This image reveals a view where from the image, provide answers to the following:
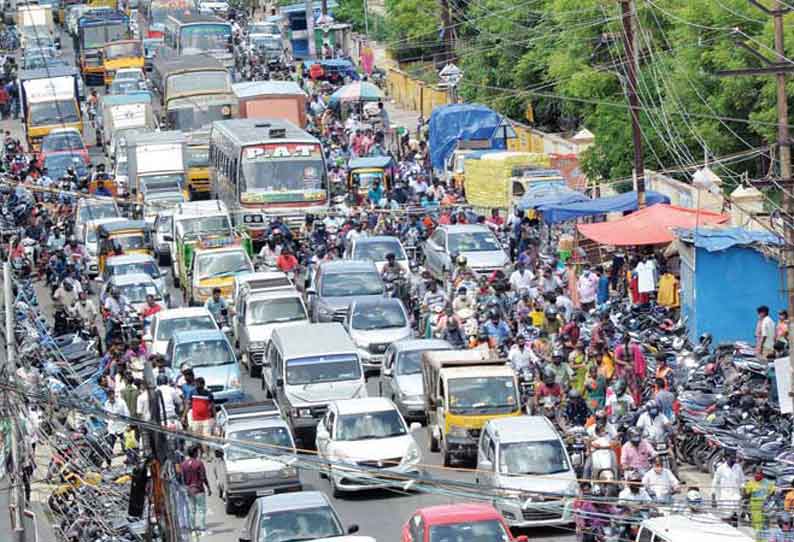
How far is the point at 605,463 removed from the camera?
2617cm

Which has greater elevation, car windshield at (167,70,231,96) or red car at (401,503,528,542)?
car windshield at (167,70,231,96)

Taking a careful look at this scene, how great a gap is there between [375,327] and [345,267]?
3.26 m

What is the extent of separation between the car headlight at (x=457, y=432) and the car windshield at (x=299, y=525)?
5182mm

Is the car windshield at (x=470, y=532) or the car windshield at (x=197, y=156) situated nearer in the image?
the car windshield at (x=470, y=532)

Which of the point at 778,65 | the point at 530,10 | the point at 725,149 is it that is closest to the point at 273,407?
the point at 778,65

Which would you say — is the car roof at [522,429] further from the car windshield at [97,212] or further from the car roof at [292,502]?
the car windshield at [97,212]

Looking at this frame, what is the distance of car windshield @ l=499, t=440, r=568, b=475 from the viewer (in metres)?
26.8

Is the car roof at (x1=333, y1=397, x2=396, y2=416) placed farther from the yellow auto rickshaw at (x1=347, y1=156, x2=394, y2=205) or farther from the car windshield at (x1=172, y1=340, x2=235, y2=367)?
the yellow auto rickshaw at (x1=347, y1=156, x2=394, y2=205)

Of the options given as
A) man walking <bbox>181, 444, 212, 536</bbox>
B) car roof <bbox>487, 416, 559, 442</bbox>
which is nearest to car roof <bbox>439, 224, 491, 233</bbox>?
car roof <bbox>487, 416, 559, 442</bbox>

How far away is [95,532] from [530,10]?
4649 cm

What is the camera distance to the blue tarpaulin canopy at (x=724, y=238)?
33.8m

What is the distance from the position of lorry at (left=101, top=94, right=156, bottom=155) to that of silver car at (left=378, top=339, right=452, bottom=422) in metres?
30.9

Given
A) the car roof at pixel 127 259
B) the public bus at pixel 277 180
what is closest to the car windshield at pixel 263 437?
the car roof at pixel 127 259

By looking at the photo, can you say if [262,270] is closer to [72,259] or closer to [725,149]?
[72,259]
